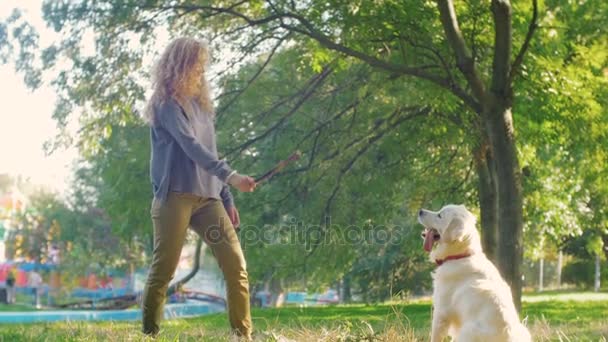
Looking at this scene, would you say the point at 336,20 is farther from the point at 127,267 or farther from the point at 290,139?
the point at 127,267

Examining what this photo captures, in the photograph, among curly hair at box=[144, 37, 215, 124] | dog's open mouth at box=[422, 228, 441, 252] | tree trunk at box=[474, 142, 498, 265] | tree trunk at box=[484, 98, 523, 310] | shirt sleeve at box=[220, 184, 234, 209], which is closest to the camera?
dog's open mouth at box=[422, 228, 441, 252]

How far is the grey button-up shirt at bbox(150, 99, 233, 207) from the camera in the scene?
4949 millimetres

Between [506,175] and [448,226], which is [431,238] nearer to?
[448,226]

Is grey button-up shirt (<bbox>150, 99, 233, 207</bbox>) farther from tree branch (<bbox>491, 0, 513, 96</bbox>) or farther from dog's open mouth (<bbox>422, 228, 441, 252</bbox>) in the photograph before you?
tree branch (<bbox>491, 0, 513, 96</bbox>)

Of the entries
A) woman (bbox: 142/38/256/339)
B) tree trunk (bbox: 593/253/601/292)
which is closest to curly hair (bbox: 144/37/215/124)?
woman (bbox: 142/38/256/339)

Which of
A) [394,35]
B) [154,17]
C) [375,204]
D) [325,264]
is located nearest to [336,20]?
[394,35]

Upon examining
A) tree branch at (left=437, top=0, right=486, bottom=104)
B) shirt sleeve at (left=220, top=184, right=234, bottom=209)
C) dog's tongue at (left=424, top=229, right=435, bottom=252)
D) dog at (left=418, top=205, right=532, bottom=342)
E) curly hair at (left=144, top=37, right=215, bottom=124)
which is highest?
tree branch at (left=437, top=0, right=486, bottom=104)

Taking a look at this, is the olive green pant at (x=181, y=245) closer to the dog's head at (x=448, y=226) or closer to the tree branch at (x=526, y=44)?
the dog's head at (x=448, y=226)

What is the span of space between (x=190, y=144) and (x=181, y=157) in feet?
0.65

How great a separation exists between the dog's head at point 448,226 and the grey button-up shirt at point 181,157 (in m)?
1.38

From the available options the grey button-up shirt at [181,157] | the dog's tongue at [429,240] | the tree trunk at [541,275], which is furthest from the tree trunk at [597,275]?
the dog's tongue at [429,240]

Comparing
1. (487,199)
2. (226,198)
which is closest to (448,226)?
(226,198)

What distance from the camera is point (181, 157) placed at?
5109mm

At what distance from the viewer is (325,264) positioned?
15516 millimetres
